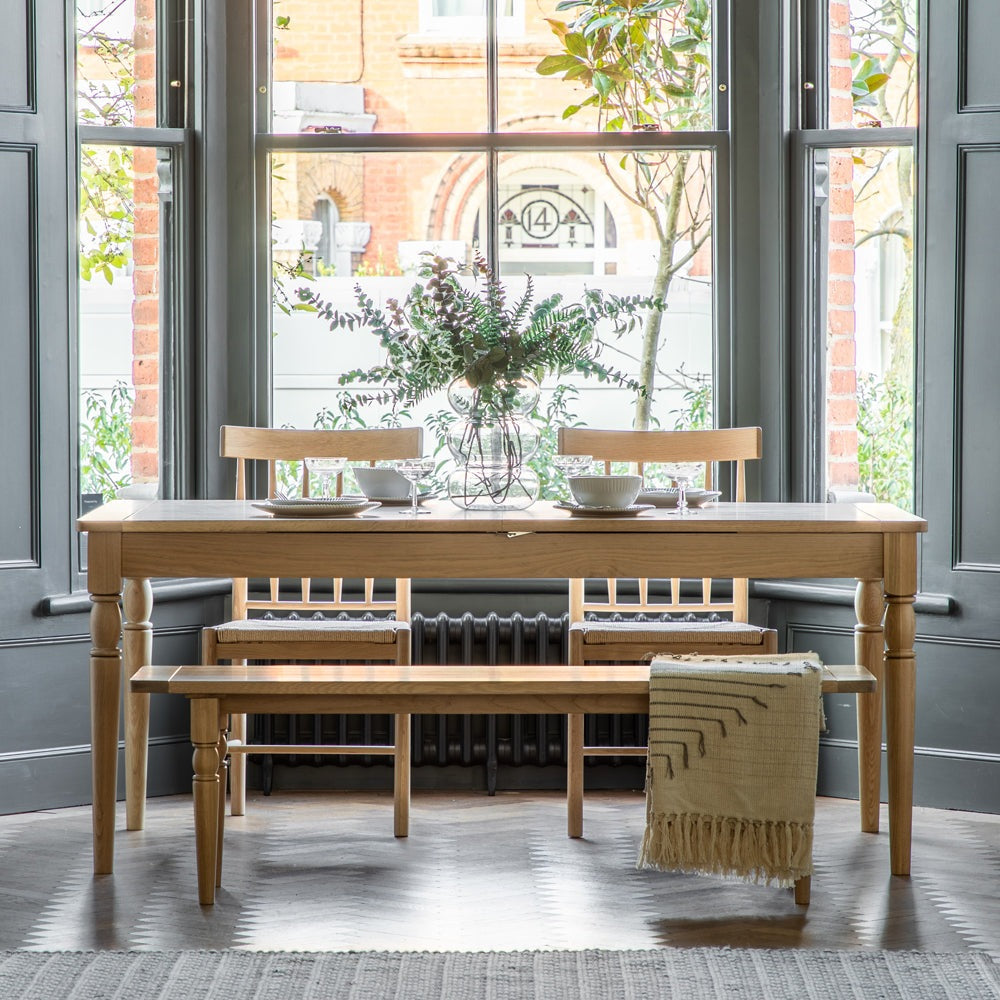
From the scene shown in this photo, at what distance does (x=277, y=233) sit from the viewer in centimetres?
373

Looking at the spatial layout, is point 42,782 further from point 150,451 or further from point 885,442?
point 885,442

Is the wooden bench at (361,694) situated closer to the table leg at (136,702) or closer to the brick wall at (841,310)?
the table leg at (136,702)

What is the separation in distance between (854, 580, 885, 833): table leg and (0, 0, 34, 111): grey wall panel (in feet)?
8.08

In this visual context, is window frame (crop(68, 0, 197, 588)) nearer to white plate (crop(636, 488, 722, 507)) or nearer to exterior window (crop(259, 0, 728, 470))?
exterior window (crop(259, 0, 728, 470))

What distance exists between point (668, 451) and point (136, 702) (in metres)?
1.47

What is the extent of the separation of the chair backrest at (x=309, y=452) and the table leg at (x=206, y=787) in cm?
80

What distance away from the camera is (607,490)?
109 inches

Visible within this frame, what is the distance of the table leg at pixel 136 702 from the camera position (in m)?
3.11

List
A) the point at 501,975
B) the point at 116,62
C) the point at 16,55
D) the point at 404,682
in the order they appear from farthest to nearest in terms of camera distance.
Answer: the point at 116,62 < the point at 16,55 < the point at 404,682 < the point at 501,975

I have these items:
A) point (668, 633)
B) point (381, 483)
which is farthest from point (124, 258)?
point (668, 633)

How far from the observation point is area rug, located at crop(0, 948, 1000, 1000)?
84.7 inches

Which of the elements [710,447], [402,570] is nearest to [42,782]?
[402,570]

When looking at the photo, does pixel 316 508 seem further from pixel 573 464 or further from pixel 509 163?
pixel 509 163


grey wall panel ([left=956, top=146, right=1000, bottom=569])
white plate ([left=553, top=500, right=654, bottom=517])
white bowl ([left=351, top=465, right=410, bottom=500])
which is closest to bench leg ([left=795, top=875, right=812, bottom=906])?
white plate ([left=553, top=500, right=654, bottom=517])
